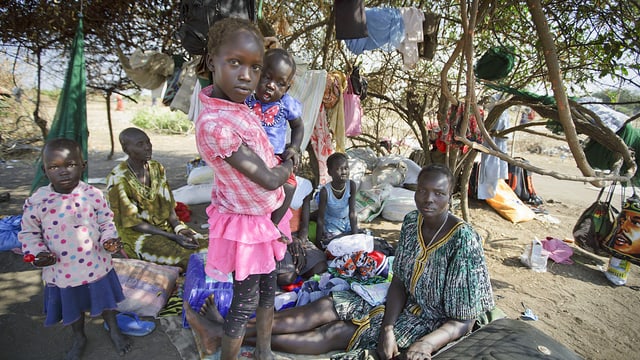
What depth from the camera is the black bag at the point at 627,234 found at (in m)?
3.18

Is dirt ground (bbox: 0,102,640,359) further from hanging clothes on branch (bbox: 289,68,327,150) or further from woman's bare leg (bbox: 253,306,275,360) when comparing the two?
hanging clothes on branch (bbox: 289,68,327,150)

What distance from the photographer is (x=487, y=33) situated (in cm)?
516

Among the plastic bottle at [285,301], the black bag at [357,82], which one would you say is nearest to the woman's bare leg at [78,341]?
the plastic bottle at [285,301]

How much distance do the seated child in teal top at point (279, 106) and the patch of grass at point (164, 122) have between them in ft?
35.1

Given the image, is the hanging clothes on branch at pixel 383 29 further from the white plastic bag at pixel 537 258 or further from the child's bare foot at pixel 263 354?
the child's bare foot at pixel 263 354

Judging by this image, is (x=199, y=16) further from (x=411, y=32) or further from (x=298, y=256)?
(x=411, y=32)

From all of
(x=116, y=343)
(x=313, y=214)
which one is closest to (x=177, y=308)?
(x=116, y=343)

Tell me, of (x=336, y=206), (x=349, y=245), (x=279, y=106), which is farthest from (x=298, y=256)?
(x=279, y=106)

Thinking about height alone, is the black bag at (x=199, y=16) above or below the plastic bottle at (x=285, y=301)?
above

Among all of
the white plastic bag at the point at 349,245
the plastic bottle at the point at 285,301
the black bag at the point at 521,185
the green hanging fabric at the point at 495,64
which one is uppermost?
the green hanging fabric at the point at 495,64

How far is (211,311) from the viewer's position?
87.6 inches

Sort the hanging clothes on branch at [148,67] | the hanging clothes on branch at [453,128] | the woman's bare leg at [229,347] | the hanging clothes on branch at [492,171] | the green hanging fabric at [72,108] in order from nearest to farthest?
the woman's bare leg at [229,347] → the green hanging fabric at [72,108] → the hanging clothes on branch at [453,128] → the hanging clothes on branch at [148,67] → the hanging clothes on branch at [492,171]

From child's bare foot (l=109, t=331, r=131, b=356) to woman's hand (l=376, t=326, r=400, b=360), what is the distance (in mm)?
1499

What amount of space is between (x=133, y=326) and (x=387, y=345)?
5.33 feet
